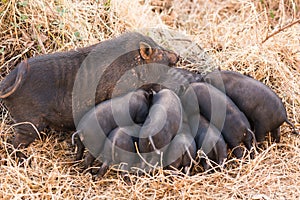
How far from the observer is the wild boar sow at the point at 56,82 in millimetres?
4195

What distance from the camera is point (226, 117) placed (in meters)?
4.30

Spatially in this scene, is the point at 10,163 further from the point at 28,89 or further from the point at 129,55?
the point at 129,55

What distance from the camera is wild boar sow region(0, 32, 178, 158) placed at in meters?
4.20

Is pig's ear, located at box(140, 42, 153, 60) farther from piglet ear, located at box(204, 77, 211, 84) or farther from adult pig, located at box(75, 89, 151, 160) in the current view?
piglet ear, located at box(204, 77, 211, 84)

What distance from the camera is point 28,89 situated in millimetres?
4188

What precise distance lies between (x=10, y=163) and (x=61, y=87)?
725 mm

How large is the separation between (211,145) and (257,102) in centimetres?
62

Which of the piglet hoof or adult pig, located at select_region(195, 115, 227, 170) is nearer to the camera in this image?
adult pig, located at select_region(195, 115, 227, 170)

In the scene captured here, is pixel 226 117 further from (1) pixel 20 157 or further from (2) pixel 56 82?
(1) pixel 20 157

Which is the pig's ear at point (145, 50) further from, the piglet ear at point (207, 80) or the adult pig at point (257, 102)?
the adult pig at point (257, 102)

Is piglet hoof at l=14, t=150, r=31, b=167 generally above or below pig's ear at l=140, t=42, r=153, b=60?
below

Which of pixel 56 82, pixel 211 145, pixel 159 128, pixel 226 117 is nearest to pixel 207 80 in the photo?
pixel 226 117

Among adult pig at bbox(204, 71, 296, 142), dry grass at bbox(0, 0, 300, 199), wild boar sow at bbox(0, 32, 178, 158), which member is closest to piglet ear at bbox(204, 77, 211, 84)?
adult pig at bbox(204, 71, 296, 142)

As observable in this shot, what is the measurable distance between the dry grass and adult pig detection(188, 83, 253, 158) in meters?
0.17
